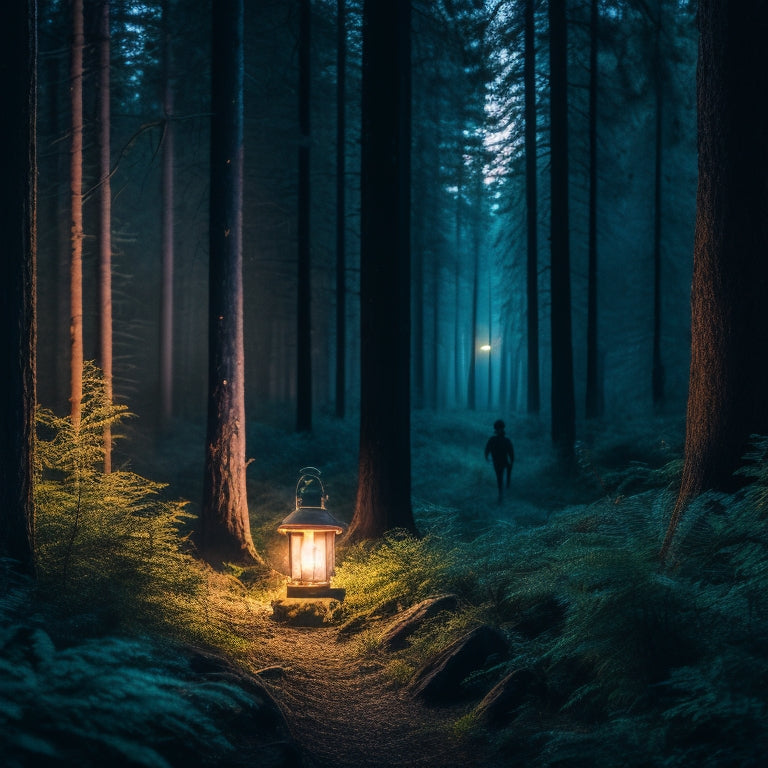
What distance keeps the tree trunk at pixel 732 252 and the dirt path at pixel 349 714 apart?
2.39 m

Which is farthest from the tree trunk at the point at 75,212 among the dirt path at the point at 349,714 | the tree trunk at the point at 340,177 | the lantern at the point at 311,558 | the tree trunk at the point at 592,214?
the tree trunk at the point at 592,214

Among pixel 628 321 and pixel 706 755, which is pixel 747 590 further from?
pixel 628 321

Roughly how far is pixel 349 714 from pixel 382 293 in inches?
247

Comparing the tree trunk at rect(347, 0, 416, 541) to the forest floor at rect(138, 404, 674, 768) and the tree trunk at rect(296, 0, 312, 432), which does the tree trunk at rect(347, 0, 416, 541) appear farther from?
the tree trunk at rect(296, 0, 312, 432)

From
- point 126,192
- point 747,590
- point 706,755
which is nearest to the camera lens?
point 706,755

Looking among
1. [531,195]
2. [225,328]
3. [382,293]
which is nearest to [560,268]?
[531,195]

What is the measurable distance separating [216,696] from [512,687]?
2283 millimetres

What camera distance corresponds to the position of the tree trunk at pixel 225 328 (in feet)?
35.7

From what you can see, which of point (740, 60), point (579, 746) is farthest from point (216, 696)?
point (740, 60)

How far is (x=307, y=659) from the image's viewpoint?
22.6 feet

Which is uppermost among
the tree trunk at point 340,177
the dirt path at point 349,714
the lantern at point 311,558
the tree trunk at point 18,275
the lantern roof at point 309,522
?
the tree trunk at point 340,177

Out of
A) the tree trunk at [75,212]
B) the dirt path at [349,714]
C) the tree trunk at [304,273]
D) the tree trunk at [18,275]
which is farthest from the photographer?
the tree trunk at [304,273]

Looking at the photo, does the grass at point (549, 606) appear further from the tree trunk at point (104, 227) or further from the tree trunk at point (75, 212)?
the tree trunk at point (104, 227)

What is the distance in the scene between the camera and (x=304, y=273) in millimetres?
20375
